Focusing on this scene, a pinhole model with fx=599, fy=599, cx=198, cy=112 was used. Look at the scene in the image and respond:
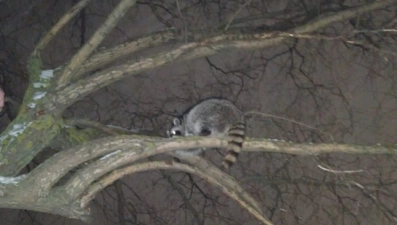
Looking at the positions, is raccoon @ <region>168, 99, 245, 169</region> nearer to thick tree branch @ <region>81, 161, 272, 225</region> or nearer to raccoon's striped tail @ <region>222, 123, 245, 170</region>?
raccoon's striped tail @ <region>222, 123, 245, 170</region>

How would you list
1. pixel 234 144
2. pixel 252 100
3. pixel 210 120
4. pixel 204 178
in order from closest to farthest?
pixel 234 144
pixel 204 178
pixel 210 120
pixel 252 100

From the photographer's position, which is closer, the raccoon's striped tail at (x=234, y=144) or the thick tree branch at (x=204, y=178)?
the thick tree branch at (x=204, y=178)

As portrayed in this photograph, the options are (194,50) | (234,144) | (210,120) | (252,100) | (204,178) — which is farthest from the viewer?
(252,100)

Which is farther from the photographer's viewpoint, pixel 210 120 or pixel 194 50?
pixel 210 120

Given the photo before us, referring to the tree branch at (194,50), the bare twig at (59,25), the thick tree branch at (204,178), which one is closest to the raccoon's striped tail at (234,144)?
the thick tree branch at (204,178)

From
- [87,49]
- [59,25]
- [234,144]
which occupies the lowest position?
[234,144]

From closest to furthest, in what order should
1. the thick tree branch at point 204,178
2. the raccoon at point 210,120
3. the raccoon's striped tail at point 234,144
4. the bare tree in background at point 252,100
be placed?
the thick tree branch at point 204,178, the raccoon's striped tail at point 234,144, the raccoon at point 210,120, the bare tree in background at point 252,100

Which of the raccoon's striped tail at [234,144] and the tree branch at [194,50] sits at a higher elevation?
the tree branch at [194,50]

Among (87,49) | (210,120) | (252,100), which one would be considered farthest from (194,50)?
(252,100)

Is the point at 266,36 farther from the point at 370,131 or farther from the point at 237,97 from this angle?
the point at 370,131

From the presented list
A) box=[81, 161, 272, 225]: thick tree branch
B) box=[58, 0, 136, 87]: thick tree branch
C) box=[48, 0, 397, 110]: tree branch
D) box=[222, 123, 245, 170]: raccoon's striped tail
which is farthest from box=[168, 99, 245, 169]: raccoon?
box=[58, 0, 136, 87]: thick tree branch

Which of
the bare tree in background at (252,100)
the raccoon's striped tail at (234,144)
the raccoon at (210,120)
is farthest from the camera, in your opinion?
the bare tree in background at (252,100)

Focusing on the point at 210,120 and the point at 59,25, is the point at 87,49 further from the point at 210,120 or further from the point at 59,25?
the point at 210,120

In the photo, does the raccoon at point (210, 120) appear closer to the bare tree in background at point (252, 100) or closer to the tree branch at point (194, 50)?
the bare tree in background at point (252, 100)
